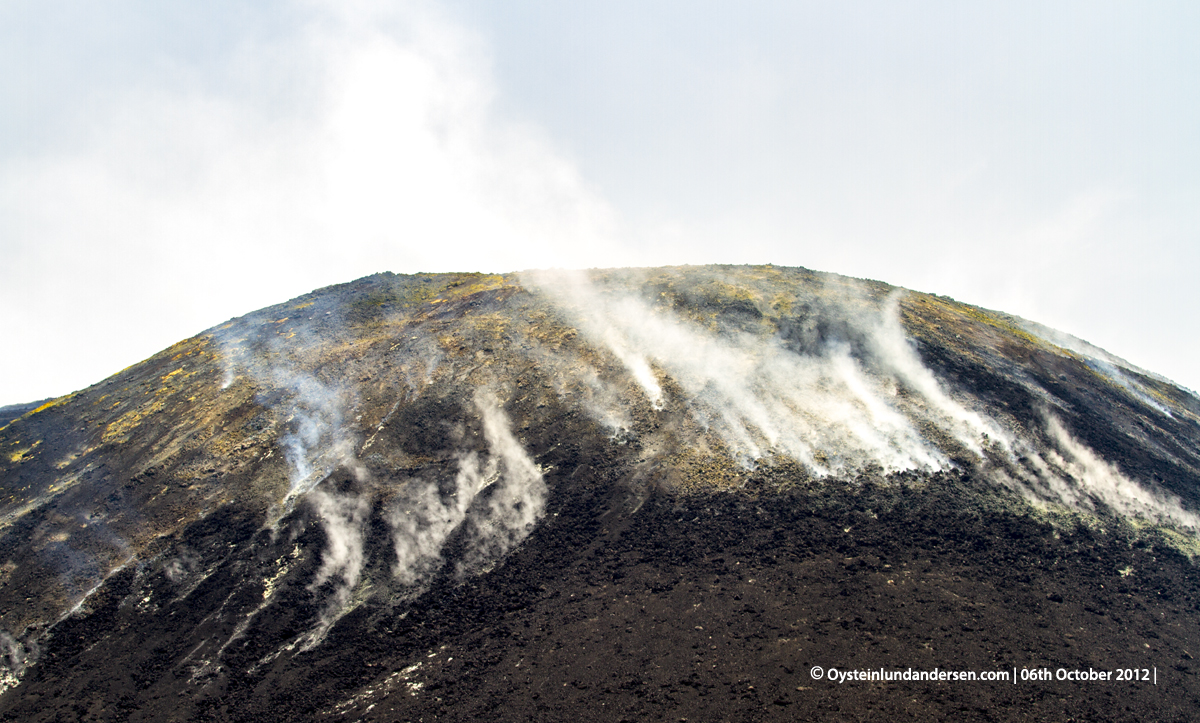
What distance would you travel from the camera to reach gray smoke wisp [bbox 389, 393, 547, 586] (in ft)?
66.8

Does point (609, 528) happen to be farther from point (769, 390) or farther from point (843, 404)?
point (843, 404)

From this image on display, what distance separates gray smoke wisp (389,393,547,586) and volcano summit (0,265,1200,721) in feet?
0.39

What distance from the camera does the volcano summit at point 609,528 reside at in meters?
15.3

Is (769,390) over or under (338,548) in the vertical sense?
over

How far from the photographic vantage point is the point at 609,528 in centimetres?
2128

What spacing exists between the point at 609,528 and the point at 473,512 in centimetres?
507

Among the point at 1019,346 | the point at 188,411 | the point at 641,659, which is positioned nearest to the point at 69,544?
the point at 188,411

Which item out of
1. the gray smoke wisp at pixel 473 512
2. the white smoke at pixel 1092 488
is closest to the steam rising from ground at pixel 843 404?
the white smoke at pixel 1092 488

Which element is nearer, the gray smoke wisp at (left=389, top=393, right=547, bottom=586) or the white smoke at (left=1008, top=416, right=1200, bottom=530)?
the gray smoke wisp at (left=389, top=393, right=547, bottom=586)

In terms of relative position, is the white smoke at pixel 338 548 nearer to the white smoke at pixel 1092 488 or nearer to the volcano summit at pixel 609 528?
the volcano summit at pixel 609 528

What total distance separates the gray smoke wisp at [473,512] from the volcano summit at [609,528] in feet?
0.39

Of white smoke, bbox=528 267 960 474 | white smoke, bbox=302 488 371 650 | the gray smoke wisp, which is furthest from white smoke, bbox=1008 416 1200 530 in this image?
white smoke, bbox=302 488 371 650

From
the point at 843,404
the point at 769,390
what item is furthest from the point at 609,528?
the point at 843,404

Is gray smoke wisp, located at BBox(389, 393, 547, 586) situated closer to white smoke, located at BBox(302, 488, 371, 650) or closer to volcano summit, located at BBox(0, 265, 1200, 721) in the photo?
volcano summit, located at BBox(0, 265, 1200, 721)
